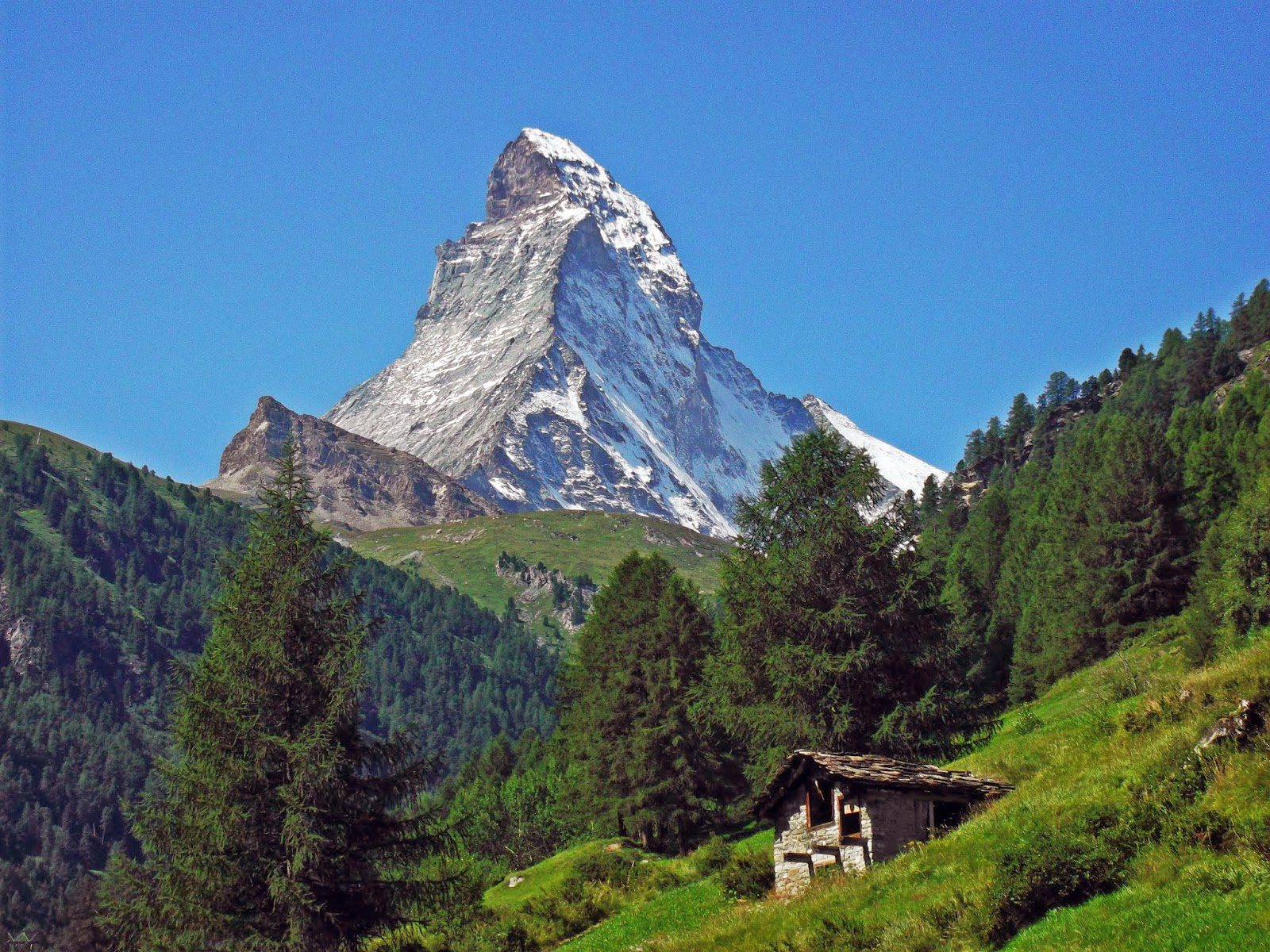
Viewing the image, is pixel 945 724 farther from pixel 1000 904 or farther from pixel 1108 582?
pixel 1108 582

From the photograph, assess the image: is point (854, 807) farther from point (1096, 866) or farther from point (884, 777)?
point (1096, 866)

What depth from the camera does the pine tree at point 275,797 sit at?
28406 millimetres

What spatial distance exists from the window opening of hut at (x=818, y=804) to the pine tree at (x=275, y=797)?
423 inches

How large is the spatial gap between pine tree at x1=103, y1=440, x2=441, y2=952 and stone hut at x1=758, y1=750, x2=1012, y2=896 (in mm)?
10142

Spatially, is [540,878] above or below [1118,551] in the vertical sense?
below

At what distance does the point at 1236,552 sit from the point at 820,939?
32.9 meters

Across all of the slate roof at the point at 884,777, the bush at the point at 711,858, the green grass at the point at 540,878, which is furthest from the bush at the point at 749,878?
the green grass at the point at 540,878

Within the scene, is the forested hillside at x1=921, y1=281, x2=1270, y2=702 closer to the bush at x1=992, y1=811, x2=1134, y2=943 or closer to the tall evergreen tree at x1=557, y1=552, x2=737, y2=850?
the tall evergreen tree at x1=557, y1=552, x2=737, y2=850

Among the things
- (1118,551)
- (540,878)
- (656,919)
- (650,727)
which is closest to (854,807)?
(656,919)

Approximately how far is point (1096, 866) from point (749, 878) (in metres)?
11.6

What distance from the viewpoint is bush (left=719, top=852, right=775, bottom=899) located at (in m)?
28.4

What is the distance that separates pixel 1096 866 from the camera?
1853 cm

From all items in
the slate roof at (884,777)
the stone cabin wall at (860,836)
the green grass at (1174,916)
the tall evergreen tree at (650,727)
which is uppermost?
the tall evergreen tree at (650,727)

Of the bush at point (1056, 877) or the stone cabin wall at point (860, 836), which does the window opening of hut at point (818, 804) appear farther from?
the bush at point (1056, 877)
